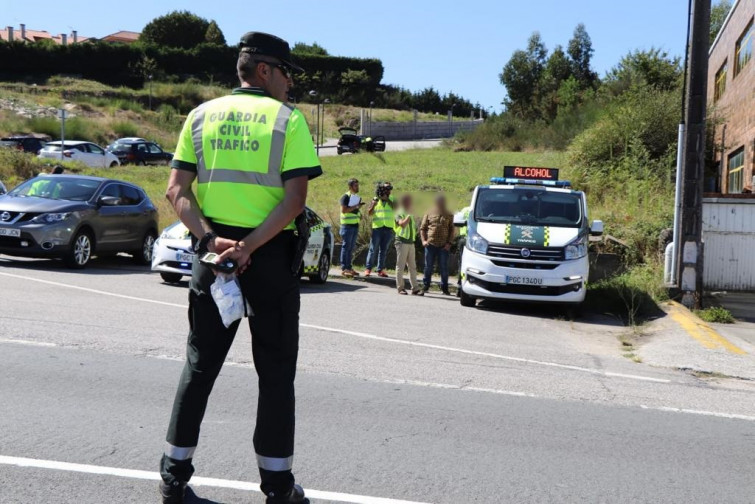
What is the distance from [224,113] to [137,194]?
14399 mm

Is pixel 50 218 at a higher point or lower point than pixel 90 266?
higher

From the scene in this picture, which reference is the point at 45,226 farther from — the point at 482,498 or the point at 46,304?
the point at 482,498

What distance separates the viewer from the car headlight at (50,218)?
15.2 meters

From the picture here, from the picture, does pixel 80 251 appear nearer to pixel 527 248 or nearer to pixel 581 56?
pixel 527 248

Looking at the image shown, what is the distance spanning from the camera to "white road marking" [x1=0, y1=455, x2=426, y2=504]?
4367 millimetres

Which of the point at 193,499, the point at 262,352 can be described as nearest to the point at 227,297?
the point at 262,352

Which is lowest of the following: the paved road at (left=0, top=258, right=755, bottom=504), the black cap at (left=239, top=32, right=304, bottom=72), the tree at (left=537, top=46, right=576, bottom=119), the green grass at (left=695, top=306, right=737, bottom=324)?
the green grass at (left=695, top=306, right=737, bottom=324)

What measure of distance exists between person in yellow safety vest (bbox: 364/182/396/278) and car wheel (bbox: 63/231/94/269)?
16.4 feet

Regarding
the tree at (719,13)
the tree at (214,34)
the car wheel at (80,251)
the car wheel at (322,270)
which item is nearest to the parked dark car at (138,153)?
the car wheel at (80,251)

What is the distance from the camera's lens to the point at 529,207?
14797 mm

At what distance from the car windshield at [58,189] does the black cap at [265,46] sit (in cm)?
1297

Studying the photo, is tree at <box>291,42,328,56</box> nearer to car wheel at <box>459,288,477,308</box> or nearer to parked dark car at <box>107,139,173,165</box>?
parked dark car at <box>107,139,173,165</box>

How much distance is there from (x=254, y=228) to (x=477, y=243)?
10308mm

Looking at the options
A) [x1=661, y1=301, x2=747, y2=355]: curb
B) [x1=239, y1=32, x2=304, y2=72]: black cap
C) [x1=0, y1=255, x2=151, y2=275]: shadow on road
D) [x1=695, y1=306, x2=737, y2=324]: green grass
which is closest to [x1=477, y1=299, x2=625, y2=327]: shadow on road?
[x1=661, y1=301, x2=747, y2=355]: curb
